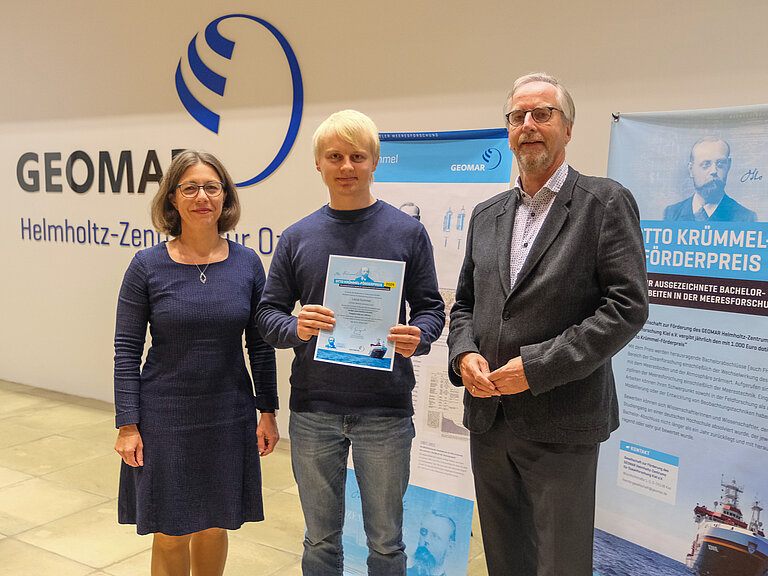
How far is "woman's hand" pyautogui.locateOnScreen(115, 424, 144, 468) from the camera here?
217 centimetres

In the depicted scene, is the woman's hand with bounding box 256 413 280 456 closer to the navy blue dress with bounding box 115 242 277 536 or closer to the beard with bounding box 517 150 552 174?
the navy blue dress with bounding box 115 242 277 536

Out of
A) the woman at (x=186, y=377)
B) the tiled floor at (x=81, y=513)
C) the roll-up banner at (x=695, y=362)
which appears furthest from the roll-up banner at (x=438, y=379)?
the woman at (x=186, y=377)

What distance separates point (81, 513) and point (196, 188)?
235 cm

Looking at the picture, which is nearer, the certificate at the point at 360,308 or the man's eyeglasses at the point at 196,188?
the certificate at the point at 360,308

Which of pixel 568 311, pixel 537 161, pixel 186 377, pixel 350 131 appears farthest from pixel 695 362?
pixel 186 377

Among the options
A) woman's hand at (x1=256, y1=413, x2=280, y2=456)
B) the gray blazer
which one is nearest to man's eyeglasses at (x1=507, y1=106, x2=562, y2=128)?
the gray blazer

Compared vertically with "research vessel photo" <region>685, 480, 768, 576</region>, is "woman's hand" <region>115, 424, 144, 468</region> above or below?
above

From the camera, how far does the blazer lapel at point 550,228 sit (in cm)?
181

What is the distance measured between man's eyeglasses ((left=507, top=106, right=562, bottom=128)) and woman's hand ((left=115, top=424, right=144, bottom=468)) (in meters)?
1.47

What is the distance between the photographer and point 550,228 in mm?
1824

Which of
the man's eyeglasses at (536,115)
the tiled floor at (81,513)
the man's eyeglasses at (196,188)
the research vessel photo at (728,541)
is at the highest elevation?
the man's eyeglasses at (536,115)

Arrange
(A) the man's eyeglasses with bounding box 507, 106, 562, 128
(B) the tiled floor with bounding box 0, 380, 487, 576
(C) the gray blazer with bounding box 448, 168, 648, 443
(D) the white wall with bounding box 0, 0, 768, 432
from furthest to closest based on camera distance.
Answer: (D) the white wall with bounding box 0, 0, 768, 432 < (B) the tiled floor with bounding box 0, 380, 487, 576 < (A) the man's eyeglasses with bounding box 507, 106, 562, 128 < (C) the gray blazer with bounding box 448, 168, 648, 443

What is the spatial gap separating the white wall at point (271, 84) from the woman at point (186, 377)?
2158 mm

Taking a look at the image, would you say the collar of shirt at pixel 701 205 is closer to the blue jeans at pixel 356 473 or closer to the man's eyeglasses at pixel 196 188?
the blue jeans at pixel 356 473
